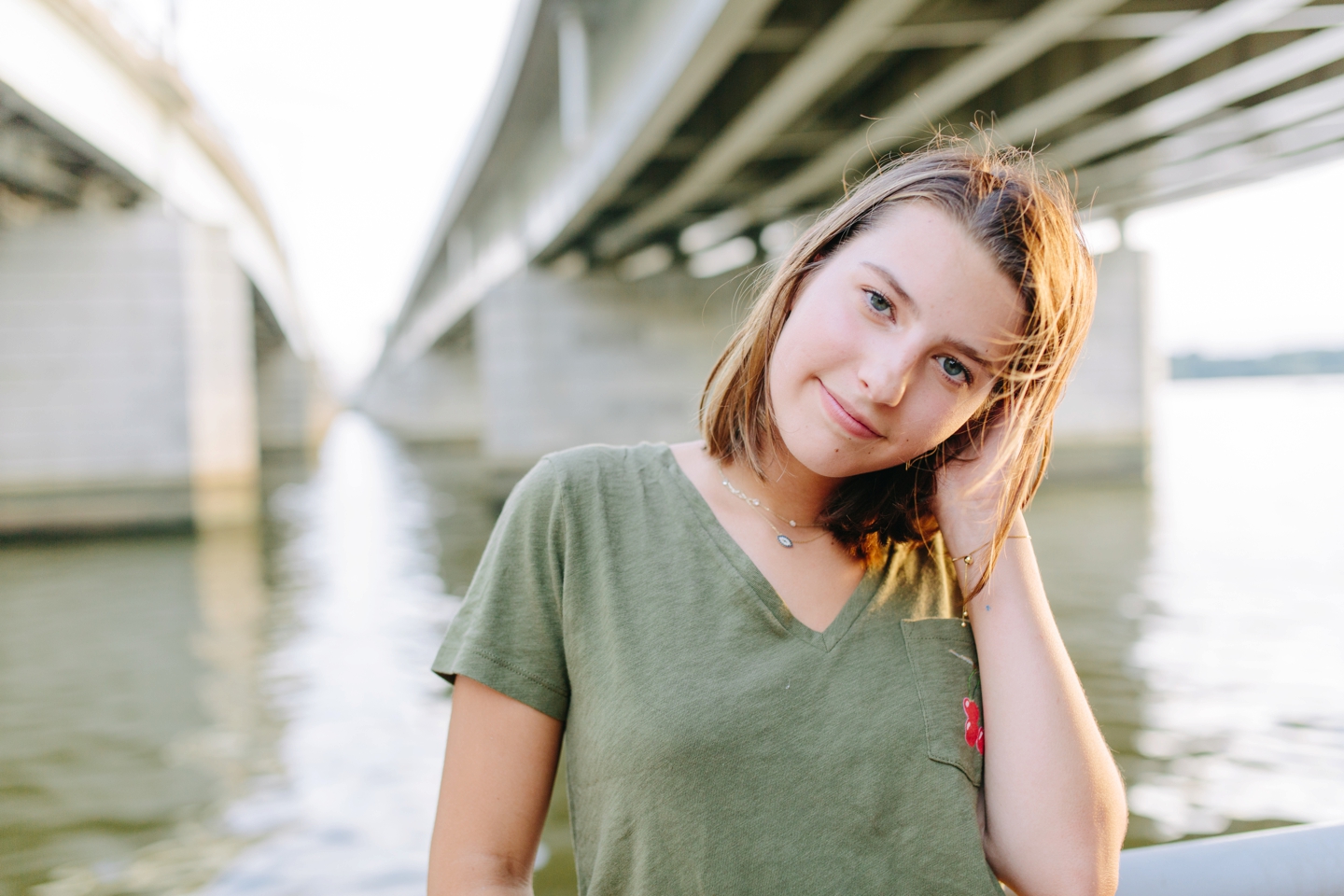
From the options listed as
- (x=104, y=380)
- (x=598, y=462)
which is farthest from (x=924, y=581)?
(x=104, y=380)

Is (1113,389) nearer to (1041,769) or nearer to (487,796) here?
(1041,769)

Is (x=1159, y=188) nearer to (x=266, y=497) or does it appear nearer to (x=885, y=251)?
(x=266, y=497)

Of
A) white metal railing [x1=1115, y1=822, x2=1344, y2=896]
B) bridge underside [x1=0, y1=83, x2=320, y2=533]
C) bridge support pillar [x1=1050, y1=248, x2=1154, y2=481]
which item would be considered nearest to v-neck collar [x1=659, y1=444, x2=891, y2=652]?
white metal railing [x1=1115, y1=822, x2=1344, y2=896]

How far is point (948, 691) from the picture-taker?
1423 millimetres

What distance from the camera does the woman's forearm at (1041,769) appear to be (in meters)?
1.38

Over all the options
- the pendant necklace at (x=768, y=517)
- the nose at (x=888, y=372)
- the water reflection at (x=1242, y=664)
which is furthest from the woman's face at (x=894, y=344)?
the water reflection at (x=1242, y=664)

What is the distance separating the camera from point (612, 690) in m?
1.32

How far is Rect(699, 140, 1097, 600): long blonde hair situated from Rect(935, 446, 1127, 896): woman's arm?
7 cm

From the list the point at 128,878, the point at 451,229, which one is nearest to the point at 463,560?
the point at 128,878

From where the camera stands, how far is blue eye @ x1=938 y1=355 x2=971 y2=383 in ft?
4.58

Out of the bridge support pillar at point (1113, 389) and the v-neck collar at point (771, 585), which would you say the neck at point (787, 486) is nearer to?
the v-neck collar at point (771, 585)

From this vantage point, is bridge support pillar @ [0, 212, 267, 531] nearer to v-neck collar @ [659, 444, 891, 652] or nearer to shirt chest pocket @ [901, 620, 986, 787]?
v-neck collar @ [659, 444, 891, 652]

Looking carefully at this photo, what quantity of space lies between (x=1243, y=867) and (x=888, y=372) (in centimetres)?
75

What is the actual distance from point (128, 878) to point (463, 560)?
22.9ft
